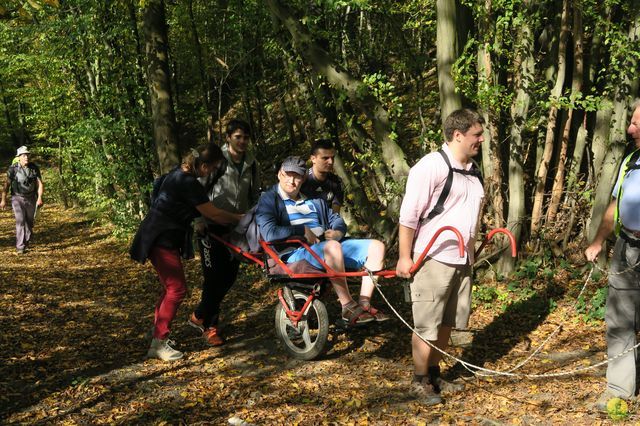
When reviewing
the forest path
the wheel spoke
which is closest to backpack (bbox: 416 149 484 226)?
the forest path

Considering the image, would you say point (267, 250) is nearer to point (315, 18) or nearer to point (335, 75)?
point (335, 75)

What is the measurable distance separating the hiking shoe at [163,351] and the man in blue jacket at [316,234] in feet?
4.83

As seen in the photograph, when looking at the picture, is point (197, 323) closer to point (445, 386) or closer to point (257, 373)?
point (257, 373)

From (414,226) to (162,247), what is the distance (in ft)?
8.67

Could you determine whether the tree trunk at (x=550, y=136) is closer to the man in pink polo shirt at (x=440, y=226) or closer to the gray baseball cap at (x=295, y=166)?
the man in pink polo shirt at (x=440, y=226)

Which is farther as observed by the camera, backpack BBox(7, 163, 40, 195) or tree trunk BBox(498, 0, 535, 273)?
backpack BBox(7, 163, 40, 195)

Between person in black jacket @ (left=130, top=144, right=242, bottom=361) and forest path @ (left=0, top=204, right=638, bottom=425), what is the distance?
1.83ft

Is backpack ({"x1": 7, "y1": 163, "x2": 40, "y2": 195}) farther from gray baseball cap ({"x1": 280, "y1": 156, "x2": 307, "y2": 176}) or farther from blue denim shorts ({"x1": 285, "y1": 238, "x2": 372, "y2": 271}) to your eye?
blue denim shorts ({"x1": 285, "y1": 238, "x2": 372, "y2": 271})

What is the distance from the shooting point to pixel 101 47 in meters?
13.0

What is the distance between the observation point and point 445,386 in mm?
5051

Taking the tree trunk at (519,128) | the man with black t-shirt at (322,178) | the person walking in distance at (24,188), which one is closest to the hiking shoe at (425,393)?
the man with black t-shirt at (322,178)

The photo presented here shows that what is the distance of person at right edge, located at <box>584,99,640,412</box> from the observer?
4246mm

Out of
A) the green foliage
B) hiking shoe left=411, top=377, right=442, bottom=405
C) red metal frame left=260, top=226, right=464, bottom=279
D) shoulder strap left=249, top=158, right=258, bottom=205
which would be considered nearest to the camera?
red metal frame left=260, top=226, right=464, bottom=279

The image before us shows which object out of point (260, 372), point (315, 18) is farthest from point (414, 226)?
point (315, 18)
